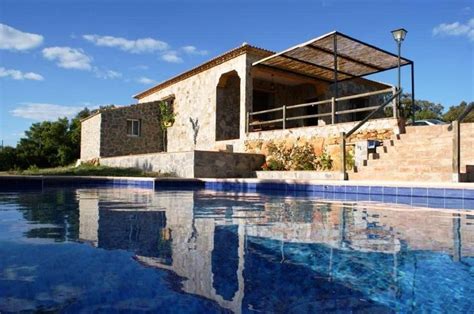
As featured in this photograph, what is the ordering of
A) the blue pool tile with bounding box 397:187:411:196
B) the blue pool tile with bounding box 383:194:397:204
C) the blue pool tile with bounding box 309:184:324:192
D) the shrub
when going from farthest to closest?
the shrub < the blue pool tile with bounding box 309:184:324:192 < the blue pool tile with bounding box 397:187:411:196 < the blue pool tile with bounding box 383:194:397:204

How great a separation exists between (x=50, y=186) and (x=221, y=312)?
975cm

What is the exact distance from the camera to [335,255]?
2.61 m

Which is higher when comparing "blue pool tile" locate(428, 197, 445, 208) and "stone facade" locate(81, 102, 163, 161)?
"stone facade" locate(81, 102, 163, 161)

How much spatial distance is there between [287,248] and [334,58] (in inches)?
406

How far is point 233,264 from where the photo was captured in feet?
7.57

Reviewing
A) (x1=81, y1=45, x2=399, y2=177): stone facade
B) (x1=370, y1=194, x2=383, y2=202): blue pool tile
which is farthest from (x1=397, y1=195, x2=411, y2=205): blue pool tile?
(x1=81, y1=45, x2=399, y2=177): stone facade

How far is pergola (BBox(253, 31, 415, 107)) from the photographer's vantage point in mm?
11375

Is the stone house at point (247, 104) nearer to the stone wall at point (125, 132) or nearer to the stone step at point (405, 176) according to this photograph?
the stone wall at point (125, 132)

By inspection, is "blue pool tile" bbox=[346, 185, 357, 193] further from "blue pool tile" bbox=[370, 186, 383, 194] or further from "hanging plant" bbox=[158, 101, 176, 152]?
"hanging plant" bbox=[158, 101, 176, 152]

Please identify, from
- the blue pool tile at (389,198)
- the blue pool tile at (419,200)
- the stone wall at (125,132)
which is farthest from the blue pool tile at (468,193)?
the stone wall at (125,132)

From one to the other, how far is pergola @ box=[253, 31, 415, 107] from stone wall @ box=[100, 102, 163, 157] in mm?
7825

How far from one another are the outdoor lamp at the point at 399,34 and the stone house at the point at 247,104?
0.78 meters

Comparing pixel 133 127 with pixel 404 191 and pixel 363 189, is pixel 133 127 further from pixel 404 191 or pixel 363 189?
pixel 404 191

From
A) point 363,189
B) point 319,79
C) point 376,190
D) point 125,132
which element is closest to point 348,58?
point 319,79
